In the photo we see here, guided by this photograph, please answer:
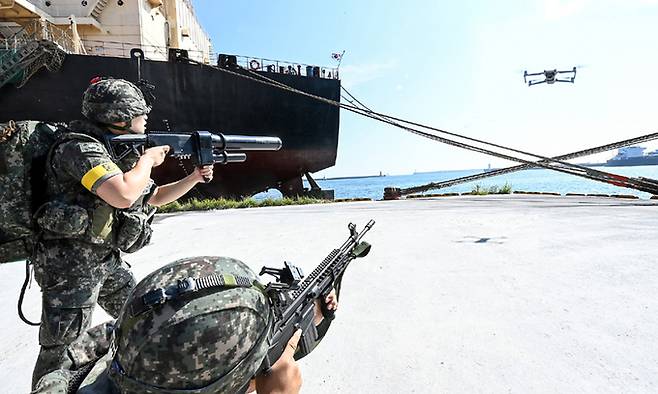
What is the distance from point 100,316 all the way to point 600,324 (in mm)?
3212

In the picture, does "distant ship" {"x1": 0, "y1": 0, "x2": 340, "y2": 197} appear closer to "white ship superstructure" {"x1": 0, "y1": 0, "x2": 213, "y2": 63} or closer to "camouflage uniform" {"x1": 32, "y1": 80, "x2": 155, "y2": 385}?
"white ship superstructure" {"x1": 0, "y1": 0, "x2": 213, "y2": 63}

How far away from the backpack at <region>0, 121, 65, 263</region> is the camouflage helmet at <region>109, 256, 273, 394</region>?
870 mm

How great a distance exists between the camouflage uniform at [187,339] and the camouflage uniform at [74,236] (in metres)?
0.55

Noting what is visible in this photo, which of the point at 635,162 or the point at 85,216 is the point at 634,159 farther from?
the point at 85,216

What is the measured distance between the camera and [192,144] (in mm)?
1909

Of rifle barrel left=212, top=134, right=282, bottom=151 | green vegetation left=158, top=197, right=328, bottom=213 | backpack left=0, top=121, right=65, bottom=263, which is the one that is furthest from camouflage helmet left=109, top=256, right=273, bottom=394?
green vegetation left=158, top=197, right=328, bottom=213

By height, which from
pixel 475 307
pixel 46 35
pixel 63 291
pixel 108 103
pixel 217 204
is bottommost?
pixel 217 204

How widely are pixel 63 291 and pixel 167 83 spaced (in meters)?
10.3

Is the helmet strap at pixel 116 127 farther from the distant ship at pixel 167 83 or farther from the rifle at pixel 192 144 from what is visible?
the distant ship at pixel 167 83

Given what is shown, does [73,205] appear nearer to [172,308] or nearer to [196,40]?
[172,308]

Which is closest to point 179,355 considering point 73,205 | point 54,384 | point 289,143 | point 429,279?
point 54,384

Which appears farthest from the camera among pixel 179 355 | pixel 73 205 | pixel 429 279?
pixel 429 279

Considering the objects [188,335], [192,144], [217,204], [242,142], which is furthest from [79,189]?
[217,204]

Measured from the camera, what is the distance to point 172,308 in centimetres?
83
